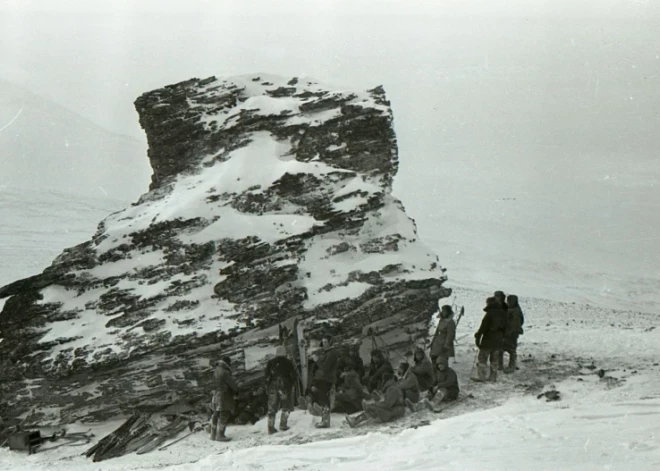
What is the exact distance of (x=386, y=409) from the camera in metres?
12.2

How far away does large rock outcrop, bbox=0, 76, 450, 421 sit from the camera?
13719mm

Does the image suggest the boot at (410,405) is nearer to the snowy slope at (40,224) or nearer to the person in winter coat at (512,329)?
the person in winter coat at (512,329)

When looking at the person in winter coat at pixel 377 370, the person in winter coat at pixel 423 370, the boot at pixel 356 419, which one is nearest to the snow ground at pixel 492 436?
the boot at pixel 356 419

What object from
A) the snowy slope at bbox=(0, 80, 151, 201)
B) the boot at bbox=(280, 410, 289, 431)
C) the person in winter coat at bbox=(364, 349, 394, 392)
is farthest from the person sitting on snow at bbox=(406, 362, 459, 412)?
the snowy slope at bbox=(0, 80, 151, 201)

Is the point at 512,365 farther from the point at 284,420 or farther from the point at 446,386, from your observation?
the point at 284,420

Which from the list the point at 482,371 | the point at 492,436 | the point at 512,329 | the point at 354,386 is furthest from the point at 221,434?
the point at 512,329

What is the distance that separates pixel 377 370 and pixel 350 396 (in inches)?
37.3

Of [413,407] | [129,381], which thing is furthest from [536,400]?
[129,381]

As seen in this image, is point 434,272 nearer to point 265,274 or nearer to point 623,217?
point 265,274

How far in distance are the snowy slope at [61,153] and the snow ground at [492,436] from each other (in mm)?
47953

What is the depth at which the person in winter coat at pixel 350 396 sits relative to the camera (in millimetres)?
12906

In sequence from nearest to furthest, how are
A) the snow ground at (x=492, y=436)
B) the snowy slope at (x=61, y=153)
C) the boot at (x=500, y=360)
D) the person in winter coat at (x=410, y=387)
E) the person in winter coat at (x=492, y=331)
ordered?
the snow ground at (x=492, y=436) < the person in winter coat at (x=410, y=387) < the person in winter coat at (x=492, y=331) < the boot at (x=500, y=360) < the snowy slope at (x=61, y=153)

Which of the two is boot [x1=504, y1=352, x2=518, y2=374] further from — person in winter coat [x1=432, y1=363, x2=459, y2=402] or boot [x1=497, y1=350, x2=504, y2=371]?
person in winter coat [x1=432, y1=363, x2=459, y2=402]

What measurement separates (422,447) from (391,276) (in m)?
5.73
